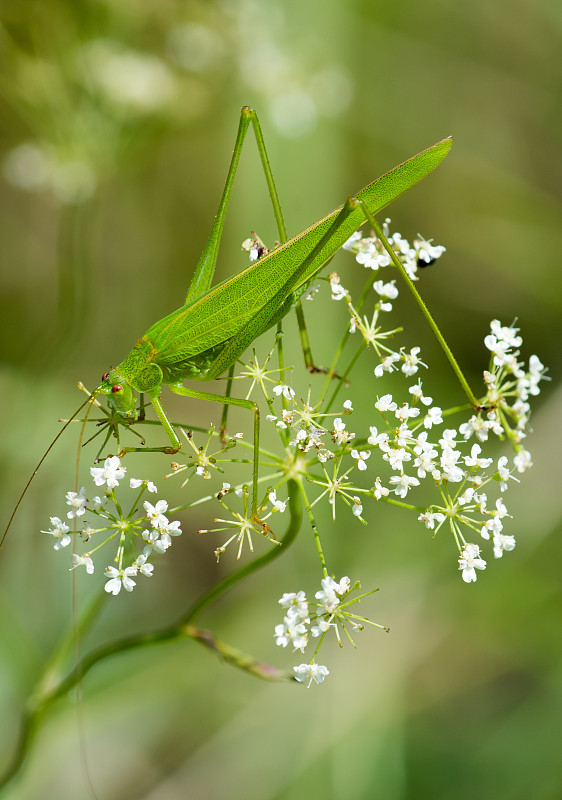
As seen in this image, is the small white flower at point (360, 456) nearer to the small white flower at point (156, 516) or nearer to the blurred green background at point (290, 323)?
the small white flower at point (156, 516)

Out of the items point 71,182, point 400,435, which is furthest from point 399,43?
point 400,435

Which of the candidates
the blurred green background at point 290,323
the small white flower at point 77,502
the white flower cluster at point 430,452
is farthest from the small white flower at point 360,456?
the blurred green background at point 290,323

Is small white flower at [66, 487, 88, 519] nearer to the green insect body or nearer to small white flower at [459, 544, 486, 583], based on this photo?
the green insect body

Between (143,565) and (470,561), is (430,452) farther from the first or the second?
(143,565)

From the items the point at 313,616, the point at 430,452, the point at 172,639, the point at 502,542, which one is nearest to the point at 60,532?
the point at 172,639

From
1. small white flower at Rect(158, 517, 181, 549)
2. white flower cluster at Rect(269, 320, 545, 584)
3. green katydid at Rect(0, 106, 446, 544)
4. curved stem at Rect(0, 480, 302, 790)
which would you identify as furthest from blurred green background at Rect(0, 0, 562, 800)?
white flower cluster at Rect(269, 320, 545, 584)
